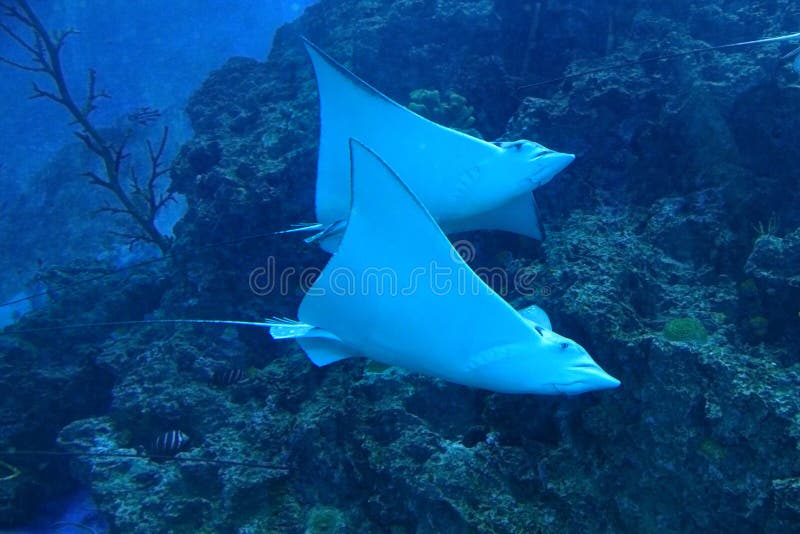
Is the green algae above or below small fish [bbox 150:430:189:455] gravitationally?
above

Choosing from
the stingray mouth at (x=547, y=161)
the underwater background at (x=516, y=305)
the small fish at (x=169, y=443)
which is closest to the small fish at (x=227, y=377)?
the underwater background at (x=516, y=305)

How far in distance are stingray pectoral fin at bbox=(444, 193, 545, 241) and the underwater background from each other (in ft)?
0.60

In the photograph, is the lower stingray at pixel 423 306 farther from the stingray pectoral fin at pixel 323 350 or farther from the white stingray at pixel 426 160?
the white stingray at pixel 426 160

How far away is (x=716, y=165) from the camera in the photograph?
4.06 meters

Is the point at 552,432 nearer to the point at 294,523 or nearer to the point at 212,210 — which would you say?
the point at 294,523

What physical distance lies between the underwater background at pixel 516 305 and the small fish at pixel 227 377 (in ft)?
0.07

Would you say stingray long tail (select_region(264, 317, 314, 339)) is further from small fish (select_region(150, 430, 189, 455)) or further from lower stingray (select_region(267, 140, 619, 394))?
small fish (select_region(150, 430, 189, 455))

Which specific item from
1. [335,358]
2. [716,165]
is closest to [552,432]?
[335,358]

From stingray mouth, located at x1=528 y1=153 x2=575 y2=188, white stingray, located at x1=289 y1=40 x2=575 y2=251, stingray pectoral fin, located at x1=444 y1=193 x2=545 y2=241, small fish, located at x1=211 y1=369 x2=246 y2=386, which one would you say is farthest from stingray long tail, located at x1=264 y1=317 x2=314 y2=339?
stingray mouth, located at x1=528 y1=153 x2=575 y2=188

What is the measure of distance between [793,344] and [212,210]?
5.44 metres

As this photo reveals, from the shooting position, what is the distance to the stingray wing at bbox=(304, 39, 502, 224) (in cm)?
348

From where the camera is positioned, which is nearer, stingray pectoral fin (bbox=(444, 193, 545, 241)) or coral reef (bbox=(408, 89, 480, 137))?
stingray pectoral fin (bbox=(444, 193, 545, 241))

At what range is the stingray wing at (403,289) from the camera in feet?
7.37

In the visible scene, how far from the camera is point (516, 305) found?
354cm
